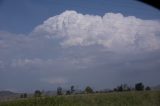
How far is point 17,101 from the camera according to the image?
20328mm

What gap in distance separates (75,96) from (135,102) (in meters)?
3.27

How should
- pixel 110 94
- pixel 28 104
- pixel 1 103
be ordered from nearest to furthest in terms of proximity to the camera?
pixel 1 103
pixel 28 104
pixel 110 94

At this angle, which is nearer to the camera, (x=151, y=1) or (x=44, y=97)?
(x=151, y=1)

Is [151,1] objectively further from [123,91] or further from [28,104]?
[123,91]

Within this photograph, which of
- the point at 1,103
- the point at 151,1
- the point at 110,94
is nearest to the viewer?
the point at 151,1

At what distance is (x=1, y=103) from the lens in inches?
710

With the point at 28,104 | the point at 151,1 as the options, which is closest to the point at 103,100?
the point at 28,104

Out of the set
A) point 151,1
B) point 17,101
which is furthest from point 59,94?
point 151,1

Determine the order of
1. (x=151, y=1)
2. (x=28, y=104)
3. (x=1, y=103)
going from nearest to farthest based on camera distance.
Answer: (x=151, y=1) → (x=1, y=103) → (x=28, y=104)

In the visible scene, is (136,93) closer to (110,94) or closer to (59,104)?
(110,94)

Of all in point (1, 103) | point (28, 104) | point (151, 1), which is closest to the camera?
point (151, 1)

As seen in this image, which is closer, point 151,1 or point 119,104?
point 151,1

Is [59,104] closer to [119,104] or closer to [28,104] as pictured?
[28,104]

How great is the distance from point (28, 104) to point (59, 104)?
5.34ft
